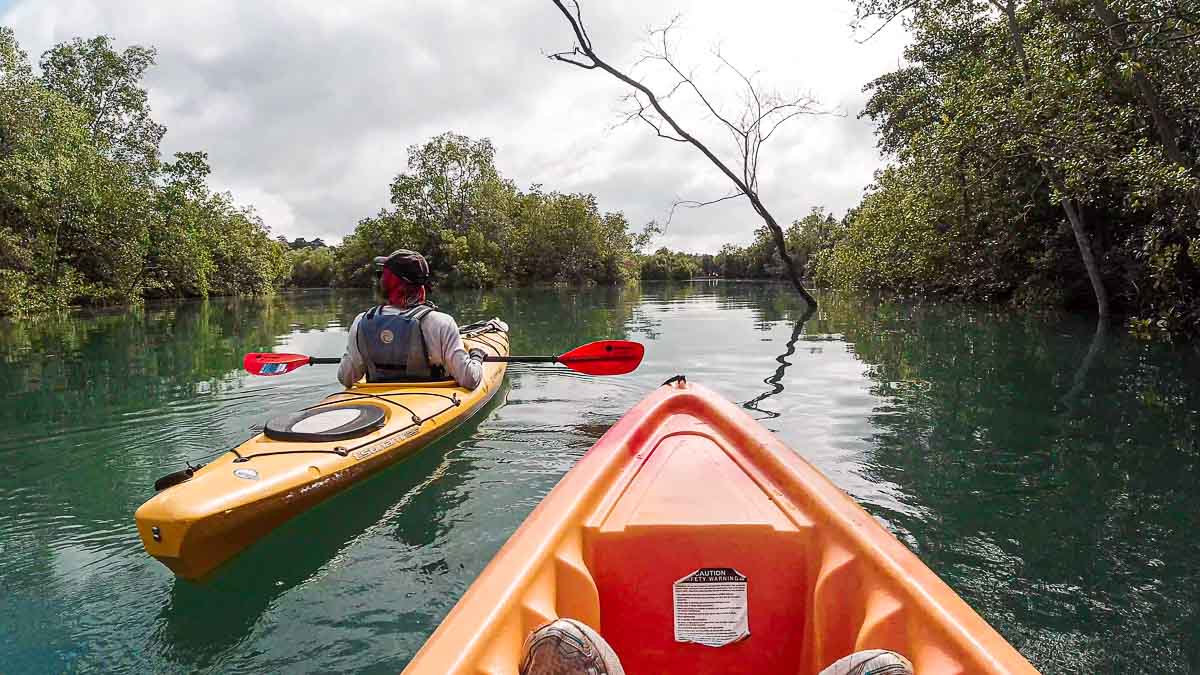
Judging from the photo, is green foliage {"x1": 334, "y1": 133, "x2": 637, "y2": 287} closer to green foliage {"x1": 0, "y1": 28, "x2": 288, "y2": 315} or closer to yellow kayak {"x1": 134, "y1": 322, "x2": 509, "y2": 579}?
green foliage {"x1": 0, "y1": 28, "x2": 288, "y2": 315}

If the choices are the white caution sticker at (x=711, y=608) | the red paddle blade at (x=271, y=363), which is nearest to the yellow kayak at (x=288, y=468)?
the red paddle blade at (x=271, y=363)

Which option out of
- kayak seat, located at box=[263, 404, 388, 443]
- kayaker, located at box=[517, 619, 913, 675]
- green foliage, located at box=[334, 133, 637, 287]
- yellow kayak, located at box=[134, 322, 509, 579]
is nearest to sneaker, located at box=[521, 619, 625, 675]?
kayaker, located at box=[517, 619, 913, 675]

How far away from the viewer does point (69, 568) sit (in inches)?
118

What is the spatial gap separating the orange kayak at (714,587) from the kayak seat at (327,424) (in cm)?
173

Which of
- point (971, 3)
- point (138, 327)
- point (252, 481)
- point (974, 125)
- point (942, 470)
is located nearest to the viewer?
point (252, 481)

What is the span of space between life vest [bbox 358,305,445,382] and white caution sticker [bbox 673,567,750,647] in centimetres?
315

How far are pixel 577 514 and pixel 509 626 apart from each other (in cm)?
61

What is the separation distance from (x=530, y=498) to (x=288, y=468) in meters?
1.35

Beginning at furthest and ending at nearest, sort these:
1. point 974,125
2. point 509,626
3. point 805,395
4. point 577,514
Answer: point 974,125
point 805,395
point 577,514
point 509,626

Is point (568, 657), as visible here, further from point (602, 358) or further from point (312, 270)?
point (312, 270)

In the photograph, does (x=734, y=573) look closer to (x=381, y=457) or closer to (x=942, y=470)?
(x=381, y=457)

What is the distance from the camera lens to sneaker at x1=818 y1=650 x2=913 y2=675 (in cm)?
144

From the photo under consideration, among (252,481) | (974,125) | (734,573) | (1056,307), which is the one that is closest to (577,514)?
(734,573)

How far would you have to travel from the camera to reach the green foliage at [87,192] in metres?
18.3
